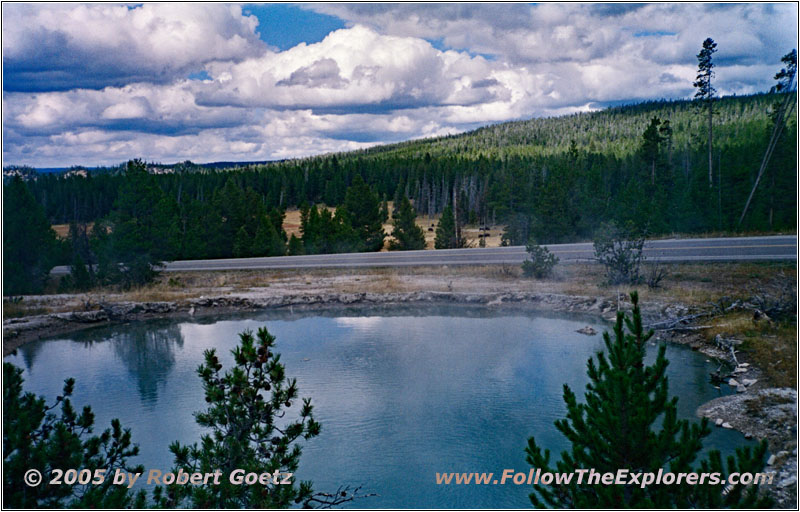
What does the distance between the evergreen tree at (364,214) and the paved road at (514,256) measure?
1164cm

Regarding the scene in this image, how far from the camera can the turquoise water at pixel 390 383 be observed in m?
9.65

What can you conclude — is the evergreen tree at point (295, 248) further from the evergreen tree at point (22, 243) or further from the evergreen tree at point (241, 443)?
the evergreen tree at point (241, 443)

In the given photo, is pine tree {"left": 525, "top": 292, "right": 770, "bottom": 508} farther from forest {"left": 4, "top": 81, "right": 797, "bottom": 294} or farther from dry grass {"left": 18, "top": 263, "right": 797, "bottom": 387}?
forest {"left": 4, "top": 81, "right": 797, "bottom": 294}

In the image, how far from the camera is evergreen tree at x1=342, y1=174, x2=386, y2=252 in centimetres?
4006

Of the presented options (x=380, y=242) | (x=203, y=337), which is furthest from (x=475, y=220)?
(x=203, y=337)

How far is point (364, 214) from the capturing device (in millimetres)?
40594

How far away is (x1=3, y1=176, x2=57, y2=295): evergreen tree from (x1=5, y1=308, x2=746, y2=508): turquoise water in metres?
5.13

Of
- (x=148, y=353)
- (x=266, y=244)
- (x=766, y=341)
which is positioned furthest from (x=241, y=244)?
(x=766, y=341)

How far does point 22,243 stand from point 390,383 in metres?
17.1

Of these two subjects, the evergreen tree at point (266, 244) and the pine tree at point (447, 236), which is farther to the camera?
the pine tree at point (447, 236)

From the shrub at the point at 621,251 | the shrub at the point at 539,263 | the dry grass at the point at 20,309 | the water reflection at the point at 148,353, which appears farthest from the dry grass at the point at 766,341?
the dry grass at the point at 20,309

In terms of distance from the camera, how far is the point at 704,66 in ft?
95.8

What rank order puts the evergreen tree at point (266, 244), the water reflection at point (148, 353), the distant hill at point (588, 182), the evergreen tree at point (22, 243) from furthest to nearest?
the evergreen tree at point (266, 244) < the distant hill at point (588, 182) < the evergreen tree at point (22, 243) < the water reflection at point (148, 353)

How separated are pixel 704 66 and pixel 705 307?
1701 cm
